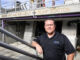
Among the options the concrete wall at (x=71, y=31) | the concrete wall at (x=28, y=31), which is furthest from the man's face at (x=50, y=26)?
the concrete wall at (x=28, y=31)

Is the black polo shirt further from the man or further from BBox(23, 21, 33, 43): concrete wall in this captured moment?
BBox(23, 21, 33, 43): concrete wall

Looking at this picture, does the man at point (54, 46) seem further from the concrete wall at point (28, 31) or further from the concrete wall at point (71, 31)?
the concrete wall at point (28, 31)

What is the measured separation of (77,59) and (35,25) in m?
4.04

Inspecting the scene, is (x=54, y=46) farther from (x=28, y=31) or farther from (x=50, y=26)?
(x=28, y=31)

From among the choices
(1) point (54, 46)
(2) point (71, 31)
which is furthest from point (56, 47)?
(2) point (71, 31)

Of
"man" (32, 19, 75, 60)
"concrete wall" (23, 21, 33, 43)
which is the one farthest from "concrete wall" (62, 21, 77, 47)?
"man" (32, 19, 75, 60)

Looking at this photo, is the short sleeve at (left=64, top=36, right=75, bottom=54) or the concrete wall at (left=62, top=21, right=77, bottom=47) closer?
the short sleeve at (left=64, top=36, right=75, bottom=54)

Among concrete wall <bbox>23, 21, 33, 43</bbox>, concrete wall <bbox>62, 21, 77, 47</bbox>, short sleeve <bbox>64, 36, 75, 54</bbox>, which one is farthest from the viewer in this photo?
concrete wall <bbox>23, 21, 33, 43</bbox>

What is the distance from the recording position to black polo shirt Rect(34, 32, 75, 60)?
4.93ft

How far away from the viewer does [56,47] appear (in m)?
1.53

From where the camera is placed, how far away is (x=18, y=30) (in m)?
9.28

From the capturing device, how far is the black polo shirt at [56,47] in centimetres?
150

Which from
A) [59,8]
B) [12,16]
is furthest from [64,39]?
[12,16]

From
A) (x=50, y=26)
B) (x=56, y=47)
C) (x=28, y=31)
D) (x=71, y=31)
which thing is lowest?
(x=28, y=31)
